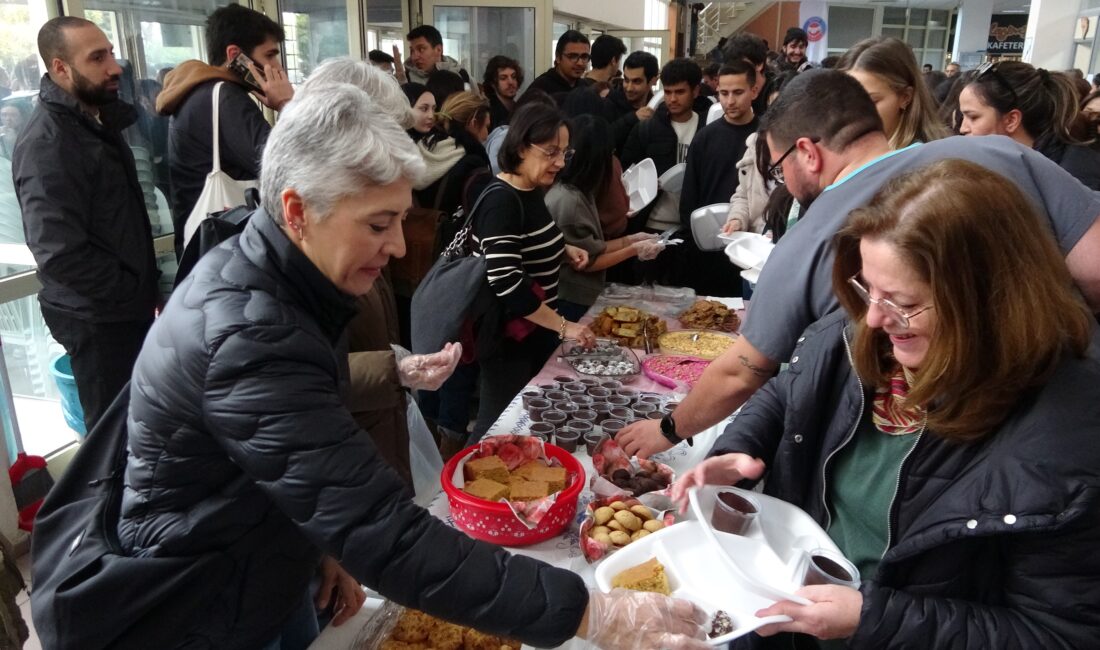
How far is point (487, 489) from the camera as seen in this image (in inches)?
56.8

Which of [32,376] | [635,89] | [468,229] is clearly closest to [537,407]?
[468,229]

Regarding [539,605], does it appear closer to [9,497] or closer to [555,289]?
[555,289]

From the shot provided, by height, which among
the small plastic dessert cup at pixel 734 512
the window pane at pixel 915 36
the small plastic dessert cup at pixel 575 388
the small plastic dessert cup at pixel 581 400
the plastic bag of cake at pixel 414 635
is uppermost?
the window pane at pixel 915 36

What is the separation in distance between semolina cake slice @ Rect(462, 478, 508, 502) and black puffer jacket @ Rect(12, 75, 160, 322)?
1651 millimetres

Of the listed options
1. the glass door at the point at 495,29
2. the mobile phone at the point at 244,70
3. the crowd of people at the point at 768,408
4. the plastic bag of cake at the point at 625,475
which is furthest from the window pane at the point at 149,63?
the plastic bag of cake at the point at 625,475

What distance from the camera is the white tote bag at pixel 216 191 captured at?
7.38 feet

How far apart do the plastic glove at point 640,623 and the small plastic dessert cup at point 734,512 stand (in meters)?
0.21

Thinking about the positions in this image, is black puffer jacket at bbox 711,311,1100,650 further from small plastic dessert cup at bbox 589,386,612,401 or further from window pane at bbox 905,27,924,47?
window pane at bbox 905,27,924,47

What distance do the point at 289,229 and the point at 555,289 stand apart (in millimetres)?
1683

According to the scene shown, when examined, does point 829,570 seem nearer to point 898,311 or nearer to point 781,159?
point 898,311

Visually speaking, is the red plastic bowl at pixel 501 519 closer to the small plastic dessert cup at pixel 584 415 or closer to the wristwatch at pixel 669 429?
the wristwatch at pixel 669 429

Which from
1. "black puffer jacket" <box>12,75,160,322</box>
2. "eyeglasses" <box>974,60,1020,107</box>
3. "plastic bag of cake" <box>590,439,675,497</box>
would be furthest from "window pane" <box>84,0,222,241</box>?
"eyeglasses" <box>974,60,1020,107</box>

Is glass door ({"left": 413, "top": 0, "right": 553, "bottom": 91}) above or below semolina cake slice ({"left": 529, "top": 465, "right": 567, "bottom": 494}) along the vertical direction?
above

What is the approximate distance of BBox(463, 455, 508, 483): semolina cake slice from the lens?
58.9 inches
